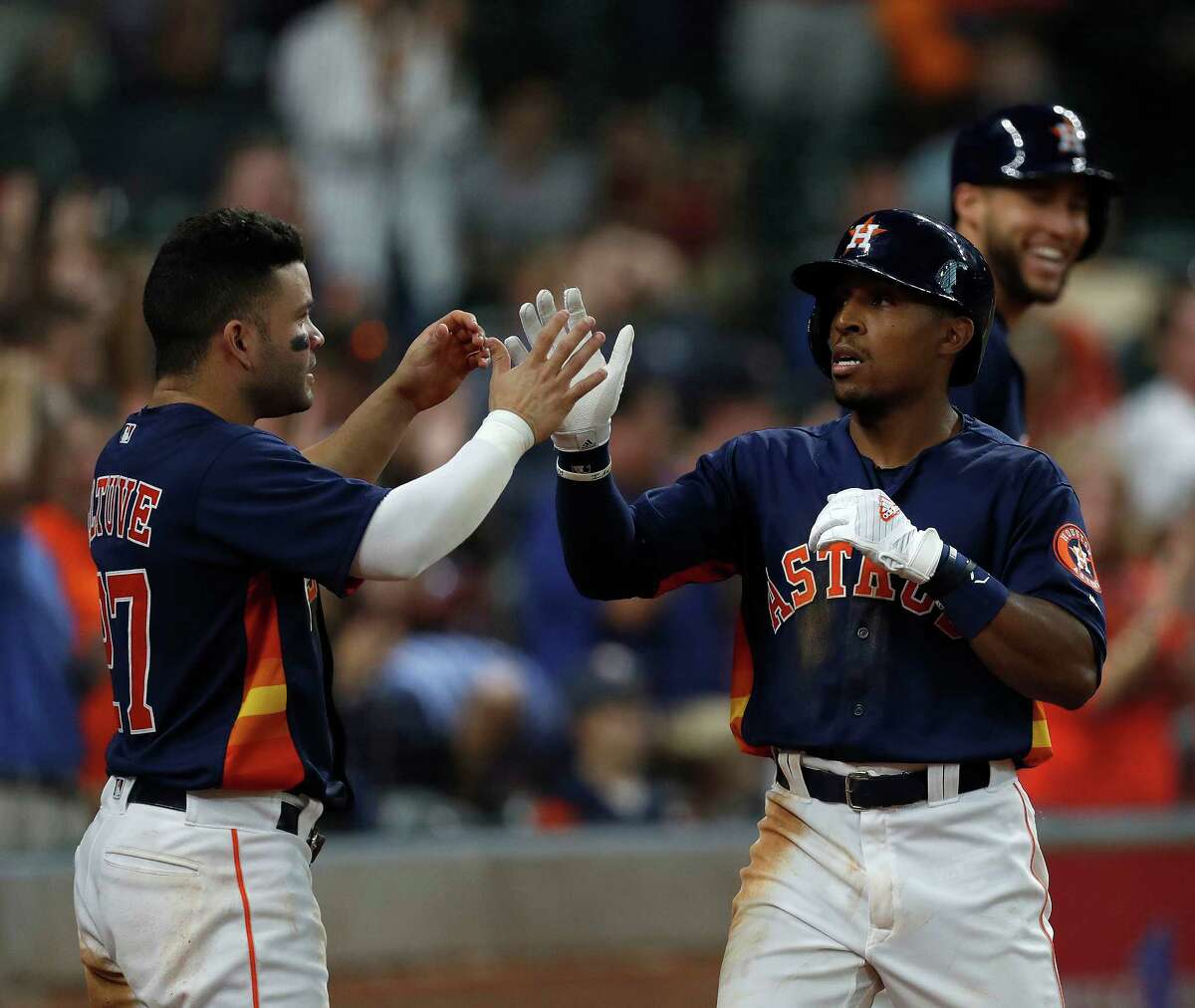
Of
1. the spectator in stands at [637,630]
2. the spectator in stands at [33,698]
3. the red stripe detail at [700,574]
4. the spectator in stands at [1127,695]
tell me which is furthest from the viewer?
the spectator in stands at [637,630]

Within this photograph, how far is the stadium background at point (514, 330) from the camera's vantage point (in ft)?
19.2

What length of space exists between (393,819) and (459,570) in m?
1.11

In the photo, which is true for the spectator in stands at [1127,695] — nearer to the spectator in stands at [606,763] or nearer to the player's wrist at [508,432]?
the spectator in stands at [606,763]

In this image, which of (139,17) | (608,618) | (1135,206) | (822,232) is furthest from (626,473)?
(1135,206)

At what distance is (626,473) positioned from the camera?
7.03 meters

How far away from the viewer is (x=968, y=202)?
14.4 feet

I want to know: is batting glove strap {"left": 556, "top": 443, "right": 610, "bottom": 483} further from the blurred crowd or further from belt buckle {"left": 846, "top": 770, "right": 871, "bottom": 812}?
the blurred crowd

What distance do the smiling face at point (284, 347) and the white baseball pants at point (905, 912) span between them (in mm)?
1170

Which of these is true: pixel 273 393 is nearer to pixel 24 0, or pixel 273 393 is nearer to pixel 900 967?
pixel 900 967

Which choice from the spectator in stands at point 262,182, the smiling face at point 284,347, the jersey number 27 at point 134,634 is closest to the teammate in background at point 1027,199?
the smiling face at point 284,347

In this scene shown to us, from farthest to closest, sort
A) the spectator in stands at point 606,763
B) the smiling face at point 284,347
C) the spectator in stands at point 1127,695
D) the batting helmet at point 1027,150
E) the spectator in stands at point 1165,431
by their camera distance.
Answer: the spectator in stands at point 1165,431 → the spectator in stands at point 1127,695 → the spectator in stands at point 606,763 → the batting helmet at point 1027,150 → the smiling face at point 284,347

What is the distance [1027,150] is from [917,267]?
3.50ft

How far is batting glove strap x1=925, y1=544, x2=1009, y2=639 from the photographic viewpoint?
315 cm

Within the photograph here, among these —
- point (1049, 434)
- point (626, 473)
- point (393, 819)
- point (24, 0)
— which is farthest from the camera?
point (24, 0)
